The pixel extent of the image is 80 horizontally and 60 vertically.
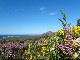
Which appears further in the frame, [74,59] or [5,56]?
[5,56]

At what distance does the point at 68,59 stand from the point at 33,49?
4252 millimetres

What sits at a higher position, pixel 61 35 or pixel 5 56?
pixel 61 35

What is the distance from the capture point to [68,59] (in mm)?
7293

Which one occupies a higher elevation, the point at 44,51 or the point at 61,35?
the point at 61,35

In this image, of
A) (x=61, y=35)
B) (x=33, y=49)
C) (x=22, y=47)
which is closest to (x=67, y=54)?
(x=61, y=35)

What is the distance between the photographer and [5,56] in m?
16.6

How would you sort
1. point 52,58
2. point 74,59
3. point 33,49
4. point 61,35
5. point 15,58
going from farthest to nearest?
point 15,58
point 33,49
point 61,35
point 52,58
point 74,59

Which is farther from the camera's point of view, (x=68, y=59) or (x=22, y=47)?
(x=22, y=47)

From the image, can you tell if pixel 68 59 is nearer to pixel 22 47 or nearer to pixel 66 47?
pixel 66 47

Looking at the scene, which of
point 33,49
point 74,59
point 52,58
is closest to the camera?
point 74,59

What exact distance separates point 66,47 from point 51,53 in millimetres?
953

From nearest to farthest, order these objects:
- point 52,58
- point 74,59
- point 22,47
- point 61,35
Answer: point 74,59, point 52,58, point 61,35, point 22,47

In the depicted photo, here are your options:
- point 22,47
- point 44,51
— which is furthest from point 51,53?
point 22,47

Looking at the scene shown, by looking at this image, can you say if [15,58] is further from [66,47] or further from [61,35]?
[66,47]
